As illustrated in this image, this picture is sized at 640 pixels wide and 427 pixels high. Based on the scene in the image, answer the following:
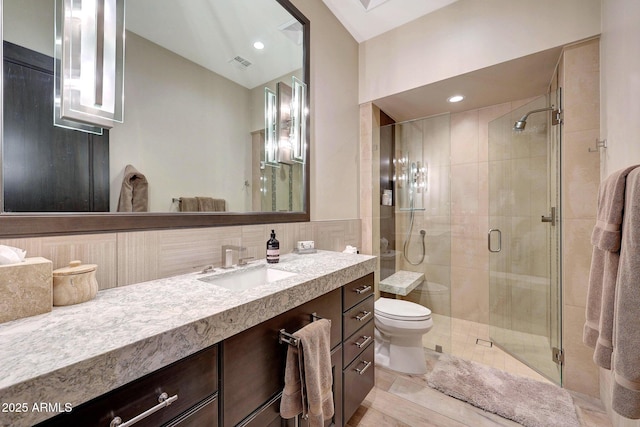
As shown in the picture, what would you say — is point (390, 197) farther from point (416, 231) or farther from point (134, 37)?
point (134, 37)

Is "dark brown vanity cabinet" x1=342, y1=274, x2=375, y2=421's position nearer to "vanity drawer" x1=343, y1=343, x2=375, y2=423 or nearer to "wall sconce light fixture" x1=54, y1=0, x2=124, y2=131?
"vanity drawer" x1=343, y1=343, x2=375, y2=423

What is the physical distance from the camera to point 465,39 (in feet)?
6.40

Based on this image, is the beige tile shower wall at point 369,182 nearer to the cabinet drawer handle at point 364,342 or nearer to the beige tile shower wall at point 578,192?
the cabinet drawer handle at point 364,342

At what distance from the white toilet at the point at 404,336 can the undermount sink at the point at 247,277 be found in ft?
3.55

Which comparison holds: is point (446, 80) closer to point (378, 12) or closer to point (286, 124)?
point (378, 12)

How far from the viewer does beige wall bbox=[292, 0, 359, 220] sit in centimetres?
197

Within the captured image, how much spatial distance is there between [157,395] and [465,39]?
268 cm

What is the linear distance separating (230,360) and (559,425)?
6.22 ft

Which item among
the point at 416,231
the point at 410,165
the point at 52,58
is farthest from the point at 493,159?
the point at 52,58

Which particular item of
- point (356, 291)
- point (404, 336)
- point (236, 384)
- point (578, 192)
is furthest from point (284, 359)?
point (578, 192)

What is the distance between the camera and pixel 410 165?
2660 mm

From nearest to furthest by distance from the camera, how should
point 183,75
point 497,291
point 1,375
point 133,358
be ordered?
point 1,375
point 133,358
point 183,75
point 497,291

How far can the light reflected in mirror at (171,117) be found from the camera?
2.77ft

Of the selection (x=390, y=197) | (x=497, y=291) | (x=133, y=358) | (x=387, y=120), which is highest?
(x=387, y=120)
